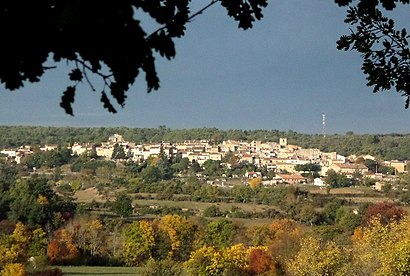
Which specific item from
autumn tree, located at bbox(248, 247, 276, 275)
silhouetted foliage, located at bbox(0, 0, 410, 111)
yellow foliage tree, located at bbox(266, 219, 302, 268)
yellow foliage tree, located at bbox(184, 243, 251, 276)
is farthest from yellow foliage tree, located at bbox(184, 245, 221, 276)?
silhouetted foliage, located at bbox(0, 0, 410, 111)

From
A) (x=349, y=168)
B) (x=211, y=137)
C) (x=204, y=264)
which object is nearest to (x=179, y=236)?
(x=204, y=264)

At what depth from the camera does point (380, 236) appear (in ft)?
Answer: 59.6

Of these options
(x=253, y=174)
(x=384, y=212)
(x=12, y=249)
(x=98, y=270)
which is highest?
(x=384, y=212)

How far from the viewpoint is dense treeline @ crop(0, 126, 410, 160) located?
294 feet

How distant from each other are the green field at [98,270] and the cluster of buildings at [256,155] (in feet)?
127

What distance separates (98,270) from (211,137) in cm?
8563

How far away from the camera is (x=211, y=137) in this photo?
113688mm

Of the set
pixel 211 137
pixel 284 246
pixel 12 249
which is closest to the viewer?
pixel 12 249

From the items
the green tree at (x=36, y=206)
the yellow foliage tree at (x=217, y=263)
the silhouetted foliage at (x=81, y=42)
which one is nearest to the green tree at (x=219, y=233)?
the yellow foliage tree at (x=217, y=263)

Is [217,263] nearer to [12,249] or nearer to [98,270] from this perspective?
[12,249]

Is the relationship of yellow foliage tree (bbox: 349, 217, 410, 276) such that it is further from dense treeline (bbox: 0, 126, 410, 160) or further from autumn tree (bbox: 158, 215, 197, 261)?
dense treeline (bbox: 0, 126, 410, 160)

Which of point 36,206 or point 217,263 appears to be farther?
point 36,206

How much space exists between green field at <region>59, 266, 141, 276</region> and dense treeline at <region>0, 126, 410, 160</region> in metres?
58.1

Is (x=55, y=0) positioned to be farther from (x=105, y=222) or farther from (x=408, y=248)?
(x=105, y=222)
